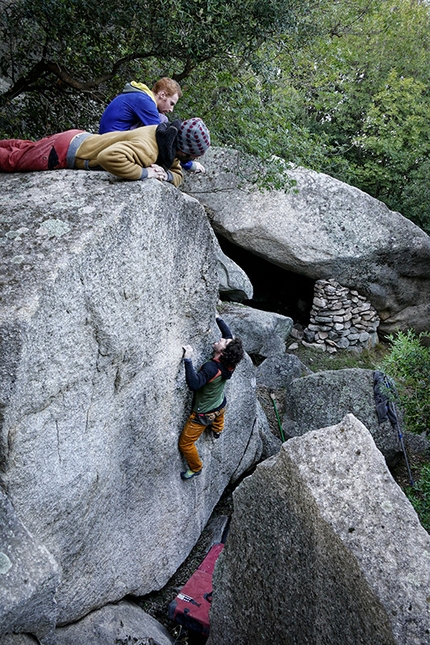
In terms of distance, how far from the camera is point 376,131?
16.6 m

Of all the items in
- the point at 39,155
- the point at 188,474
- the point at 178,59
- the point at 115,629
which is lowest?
the point at 115,629

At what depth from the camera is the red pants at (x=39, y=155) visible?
15.2 ft

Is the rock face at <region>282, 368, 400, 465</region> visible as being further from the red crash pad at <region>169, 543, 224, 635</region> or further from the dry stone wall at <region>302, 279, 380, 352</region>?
the dry stone wall at <region>302, 279, 380, 352</region>

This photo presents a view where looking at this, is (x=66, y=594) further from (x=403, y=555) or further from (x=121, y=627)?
(x=403, y=555)

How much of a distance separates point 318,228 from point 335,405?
520 centimetres

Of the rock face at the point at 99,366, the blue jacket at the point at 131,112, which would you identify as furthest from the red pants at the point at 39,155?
the blue jacket at the point at 131,112

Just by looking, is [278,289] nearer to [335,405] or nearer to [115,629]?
[335,405]

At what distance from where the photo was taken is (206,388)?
5621 mm

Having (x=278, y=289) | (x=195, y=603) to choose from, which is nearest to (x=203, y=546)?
(x=195, y=603)

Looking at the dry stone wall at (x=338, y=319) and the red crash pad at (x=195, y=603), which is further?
the dry stone wall at (x=338, y=319)

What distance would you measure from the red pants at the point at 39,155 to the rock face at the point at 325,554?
9.82ft

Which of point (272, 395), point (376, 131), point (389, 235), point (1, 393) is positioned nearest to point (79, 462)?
point (1, 393)

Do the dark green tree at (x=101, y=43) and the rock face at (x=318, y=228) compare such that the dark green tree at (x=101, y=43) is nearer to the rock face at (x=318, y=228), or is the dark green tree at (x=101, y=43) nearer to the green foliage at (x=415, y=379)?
the green foliage at (x=415, y=379)

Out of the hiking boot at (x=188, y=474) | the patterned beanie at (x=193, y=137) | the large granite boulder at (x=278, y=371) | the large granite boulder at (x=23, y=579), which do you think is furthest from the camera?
the large granite boulder at (x=278, y=371)
